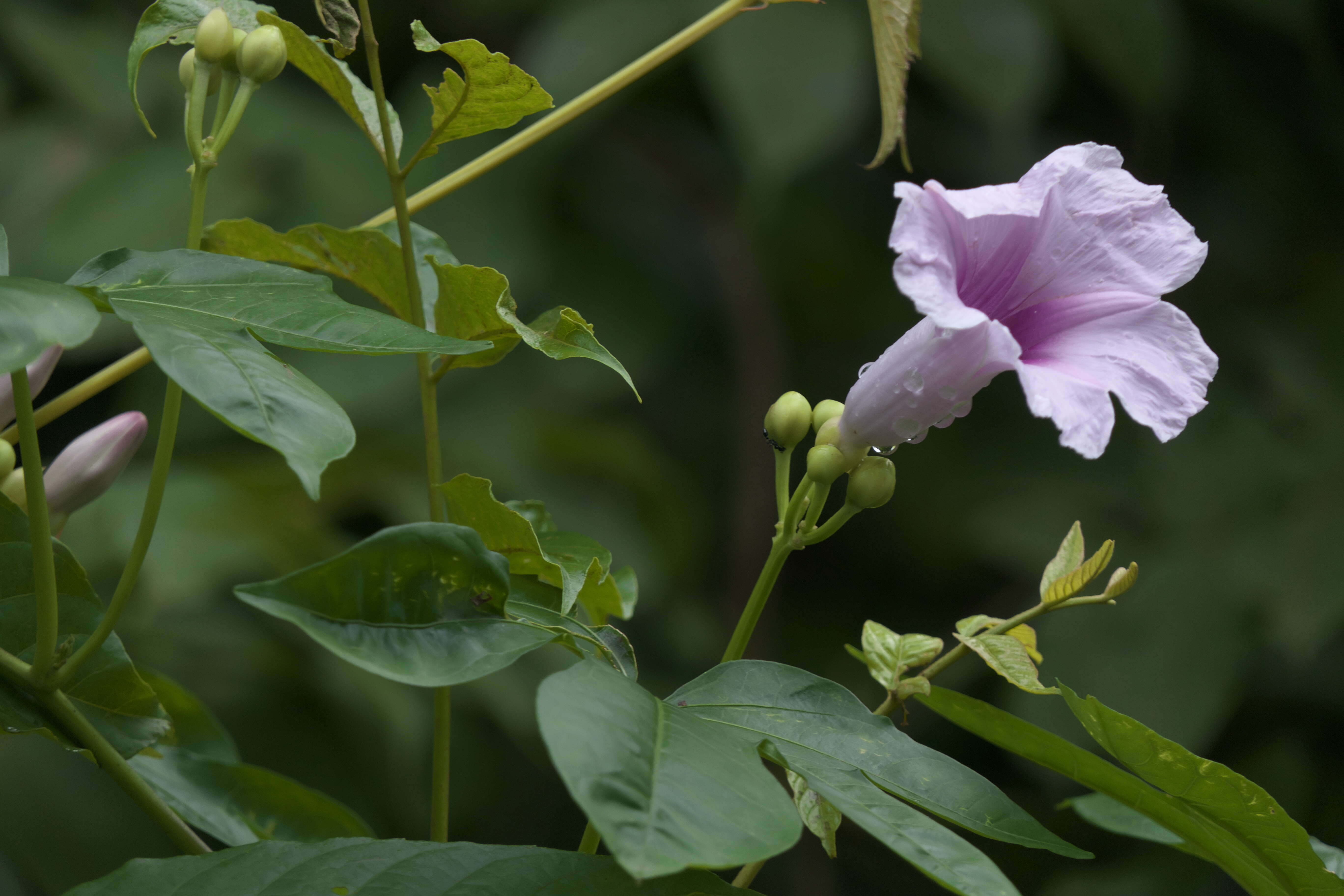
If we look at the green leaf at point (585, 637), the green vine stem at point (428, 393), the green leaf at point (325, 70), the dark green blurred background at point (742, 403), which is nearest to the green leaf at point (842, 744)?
the green leaf at point (585, 637)

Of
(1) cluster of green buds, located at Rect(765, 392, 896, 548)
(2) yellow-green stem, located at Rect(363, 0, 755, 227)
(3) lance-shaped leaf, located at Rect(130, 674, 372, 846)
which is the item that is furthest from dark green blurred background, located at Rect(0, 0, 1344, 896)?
(1) cluster of green buds, located at Rect(765, 392, 896, 548)

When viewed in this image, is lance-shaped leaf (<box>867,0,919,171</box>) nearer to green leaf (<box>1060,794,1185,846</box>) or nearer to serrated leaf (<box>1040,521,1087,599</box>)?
serrated leaf (<box>1040,521,1087,599</box>)

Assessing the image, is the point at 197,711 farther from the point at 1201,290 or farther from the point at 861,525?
the point at 1201,290

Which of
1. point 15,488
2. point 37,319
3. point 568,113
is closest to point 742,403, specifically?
point 568,113

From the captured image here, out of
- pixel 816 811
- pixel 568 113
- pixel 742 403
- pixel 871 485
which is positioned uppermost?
pixel 568 113

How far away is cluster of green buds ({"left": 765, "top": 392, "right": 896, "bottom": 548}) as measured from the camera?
0.40 metres

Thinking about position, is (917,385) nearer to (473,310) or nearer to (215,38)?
(473,310)

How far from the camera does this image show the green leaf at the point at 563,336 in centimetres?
35

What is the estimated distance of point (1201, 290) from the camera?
172 centimetres

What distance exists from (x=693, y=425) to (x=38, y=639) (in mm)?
1635

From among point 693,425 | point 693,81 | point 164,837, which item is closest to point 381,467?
point 164,837

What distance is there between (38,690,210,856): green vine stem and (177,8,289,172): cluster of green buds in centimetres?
18

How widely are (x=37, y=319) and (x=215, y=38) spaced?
0.48 ft

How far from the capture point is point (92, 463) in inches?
17.9
